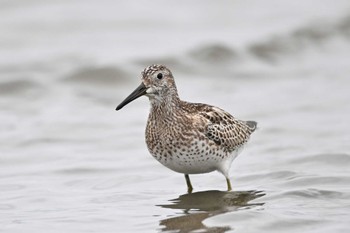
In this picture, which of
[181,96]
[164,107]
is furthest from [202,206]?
[181,96]

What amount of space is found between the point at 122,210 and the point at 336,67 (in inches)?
369

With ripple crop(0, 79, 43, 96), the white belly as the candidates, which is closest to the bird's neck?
the white belly

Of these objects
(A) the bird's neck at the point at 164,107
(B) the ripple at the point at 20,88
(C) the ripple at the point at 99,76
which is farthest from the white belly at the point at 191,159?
(C) the ripple at the point at 99,76

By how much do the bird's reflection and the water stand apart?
0.07ft

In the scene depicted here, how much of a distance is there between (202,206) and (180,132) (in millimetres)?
910

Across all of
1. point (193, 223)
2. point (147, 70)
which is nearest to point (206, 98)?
point (147, 70)

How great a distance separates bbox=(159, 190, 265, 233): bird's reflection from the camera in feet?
28.6

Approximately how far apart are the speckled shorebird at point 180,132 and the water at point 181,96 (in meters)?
0.47

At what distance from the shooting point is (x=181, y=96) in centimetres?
1622

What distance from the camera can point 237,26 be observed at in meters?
20.6

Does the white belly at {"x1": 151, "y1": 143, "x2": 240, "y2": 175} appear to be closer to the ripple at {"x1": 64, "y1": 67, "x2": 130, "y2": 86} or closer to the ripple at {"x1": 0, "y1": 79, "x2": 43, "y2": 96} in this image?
the ripple at {"x1": 0, "y1": 79, "x2": 43, "y2": 96}

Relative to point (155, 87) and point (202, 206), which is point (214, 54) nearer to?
point (155, 87)

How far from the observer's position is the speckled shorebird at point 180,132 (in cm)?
984

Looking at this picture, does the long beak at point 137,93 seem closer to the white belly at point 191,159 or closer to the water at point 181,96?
the white belly at point 191,159
